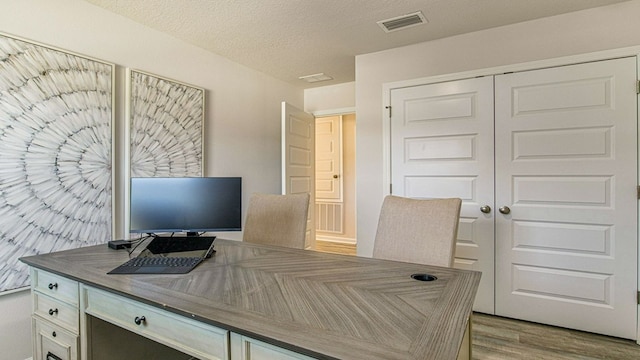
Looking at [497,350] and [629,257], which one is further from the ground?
[629,257]

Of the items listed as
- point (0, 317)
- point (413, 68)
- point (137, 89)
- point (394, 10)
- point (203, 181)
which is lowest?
point (0, 317)

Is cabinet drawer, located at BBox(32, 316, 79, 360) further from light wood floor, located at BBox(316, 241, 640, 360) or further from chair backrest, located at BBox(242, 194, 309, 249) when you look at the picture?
light wood floor, located at BBox(316, 241, 640, 360)

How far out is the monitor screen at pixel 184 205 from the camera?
1.66 metres

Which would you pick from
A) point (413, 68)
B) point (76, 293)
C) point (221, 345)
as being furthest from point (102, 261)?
point (413, 68)

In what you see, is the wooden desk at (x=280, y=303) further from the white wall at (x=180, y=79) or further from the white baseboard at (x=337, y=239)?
the white baseboard at (x=337, y=239)

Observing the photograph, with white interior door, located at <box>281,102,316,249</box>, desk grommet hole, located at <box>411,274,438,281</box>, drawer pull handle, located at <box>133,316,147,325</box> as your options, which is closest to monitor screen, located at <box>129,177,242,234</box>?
drawer pull handle, located at <box>133,316,147,325</box>

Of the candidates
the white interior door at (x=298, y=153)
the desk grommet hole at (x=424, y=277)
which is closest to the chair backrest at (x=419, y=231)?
the desk grommet hole at (x=424, y=277)

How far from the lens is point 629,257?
2.23 meters

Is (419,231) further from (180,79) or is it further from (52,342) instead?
(180,79)

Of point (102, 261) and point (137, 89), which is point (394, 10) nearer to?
point (137, 89)

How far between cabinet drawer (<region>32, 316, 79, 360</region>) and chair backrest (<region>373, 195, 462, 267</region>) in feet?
4.84

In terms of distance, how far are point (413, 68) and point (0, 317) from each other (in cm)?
346

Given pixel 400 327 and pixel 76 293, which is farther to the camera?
pixel 76 293

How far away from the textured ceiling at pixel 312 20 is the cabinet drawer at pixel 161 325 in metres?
1.96
